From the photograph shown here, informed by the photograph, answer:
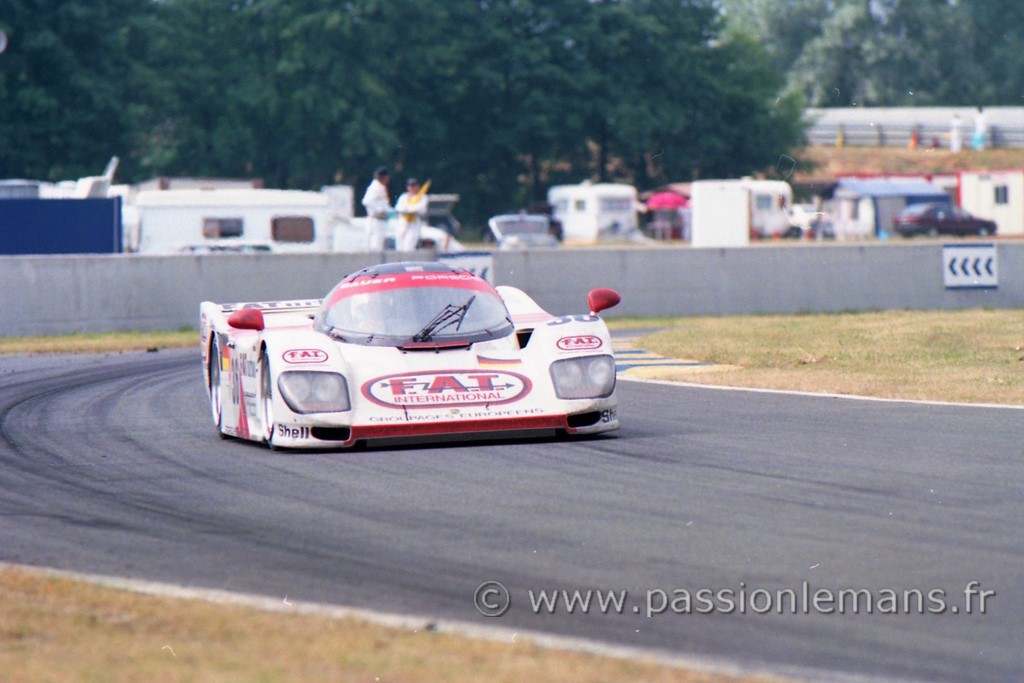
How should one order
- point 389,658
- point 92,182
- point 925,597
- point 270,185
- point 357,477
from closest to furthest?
point 389,658
point 925,597
point 357,477
point 92,182
point 270,185

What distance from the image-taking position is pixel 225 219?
33.9 metres

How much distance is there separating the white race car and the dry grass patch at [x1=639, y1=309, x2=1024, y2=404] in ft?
12.2

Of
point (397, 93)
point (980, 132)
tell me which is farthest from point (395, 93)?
point (980, 132)

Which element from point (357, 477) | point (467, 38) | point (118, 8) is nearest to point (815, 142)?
point (467, 38)

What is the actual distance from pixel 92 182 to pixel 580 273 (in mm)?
11075

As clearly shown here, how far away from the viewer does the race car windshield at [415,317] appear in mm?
10266

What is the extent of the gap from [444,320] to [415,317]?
0.22 m

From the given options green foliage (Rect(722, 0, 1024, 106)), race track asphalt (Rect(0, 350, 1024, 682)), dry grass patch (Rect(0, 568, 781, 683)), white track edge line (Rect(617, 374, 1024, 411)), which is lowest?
white track edge line (Rect(617, 374, 1024, 411))

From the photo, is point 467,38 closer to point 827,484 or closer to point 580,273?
point 580,273

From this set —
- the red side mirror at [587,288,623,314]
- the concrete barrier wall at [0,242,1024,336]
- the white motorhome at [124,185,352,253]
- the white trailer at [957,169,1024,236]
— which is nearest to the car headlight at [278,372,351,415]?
the red side mirror at [587,288,623,314]

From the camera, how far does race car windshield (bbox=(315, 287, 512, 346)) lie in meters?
10.3

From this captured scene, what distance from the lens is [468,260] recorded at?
23.3m

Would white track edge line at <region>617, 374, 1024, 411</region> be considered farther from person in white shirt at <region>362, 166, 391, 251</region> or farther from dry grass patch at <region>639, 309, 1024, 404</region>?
person in white shirt at <region>362, 166, 391, 251</region>

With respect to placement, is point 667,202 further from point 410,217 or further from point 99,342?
point 99,342
